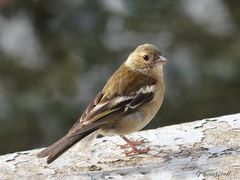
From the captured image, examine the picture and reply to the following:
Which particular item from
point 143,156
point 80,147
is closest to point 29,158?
point 80,147

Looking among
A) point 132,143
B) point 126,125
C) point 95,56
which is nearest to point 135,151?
point 132,143

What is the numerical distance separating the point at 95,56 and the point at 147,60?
2.22 meters

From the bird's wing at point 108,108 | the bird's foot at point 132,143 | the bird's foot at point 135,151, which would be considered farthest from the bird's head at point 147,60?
the bird's foot at point 135,151

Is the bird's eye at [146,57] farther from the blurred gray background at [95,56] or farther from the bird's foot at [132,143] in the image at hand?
the blurred gray background at [95,56]

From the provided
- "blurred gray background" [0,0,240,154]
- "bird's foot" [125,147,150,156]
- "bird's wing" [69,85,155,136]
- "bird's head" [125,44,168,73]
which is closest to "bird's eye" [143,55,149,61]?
"bird's head" [125,44,168,73]

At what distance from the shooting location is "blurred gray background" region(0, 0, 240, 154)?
315 inches

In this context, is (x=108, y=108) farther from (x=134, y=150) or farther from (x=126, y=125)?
(x=134, y=150)

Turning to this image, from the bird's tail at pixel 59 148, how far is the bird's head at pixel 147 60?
1.01 m

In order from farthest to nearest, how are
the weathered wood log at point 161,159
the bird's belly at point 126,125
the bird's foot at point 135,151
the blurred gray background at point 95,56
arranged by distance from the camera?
the blurred gray background at point 95,56 → the bird's belly at point 126,125 → the bird's foot at point 135,151 → the weathered wood log at point 161,159

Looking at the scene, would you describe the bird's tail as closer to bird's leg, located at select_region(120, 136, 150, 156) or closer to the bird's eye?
bird's leg, located at select_region(120, 136, 150, 156)

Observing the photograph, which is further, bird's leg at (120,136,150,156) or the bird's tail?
bird's leg at (120,136,150,156)

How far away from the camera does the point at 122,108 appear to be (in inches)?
218

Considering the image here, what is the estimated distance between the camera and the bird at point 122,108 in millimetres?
5223

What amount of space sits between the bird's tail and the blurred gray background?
2.76 metres
